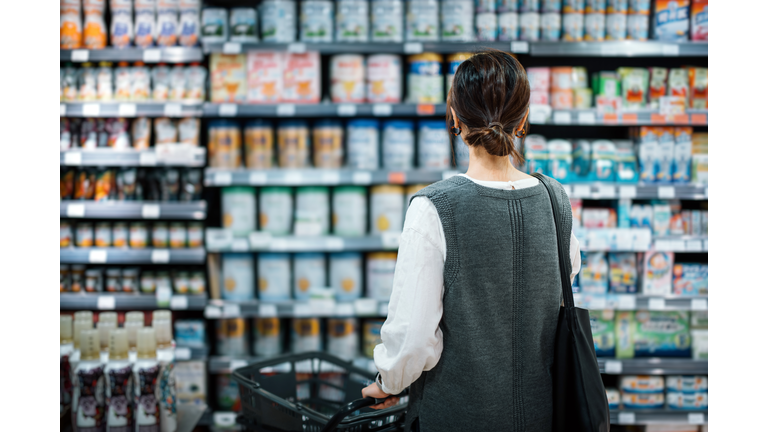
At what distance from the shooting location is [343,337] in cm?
299

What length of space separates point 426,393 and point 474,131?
23.8 inches

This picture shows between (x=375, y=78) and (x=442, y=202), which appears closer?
(x=442, y=202)

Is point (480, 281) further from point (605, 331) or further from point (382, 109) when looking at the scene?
point (605, 331)

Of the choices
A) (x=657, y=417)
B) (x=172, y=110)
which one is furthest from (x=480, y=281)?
(x=657, y=417)

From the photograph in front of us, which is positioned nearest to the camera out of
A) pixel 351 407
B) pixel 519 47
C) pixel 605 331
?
pixel 351 407

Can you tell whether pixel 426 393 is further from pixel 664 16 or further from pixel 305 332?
pixel 664 16

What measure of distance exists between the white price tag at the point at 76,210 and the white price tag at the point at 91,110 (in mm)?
508

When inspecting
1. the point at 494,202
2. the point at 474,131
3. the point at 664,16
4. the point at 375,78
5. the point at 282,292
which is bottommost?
the point at 282,292

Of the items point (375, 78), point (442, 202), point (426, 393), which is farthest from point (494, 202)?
point (375, 78)

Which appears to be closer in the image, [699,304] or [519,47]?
[519,47]

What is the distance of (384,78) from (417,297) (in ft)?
6.80

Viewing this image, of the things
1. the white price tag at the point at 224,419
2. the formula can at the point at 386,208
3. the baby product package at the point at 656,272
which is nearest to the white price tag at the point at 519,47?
the formula can at the point at 386,208

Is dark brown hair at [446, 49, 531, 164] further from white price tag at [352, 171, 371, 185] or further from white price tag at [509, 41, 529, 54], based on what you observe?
white price tag at [509, 41, 529, 54]

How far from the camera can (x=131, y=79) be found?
9.71 feet
